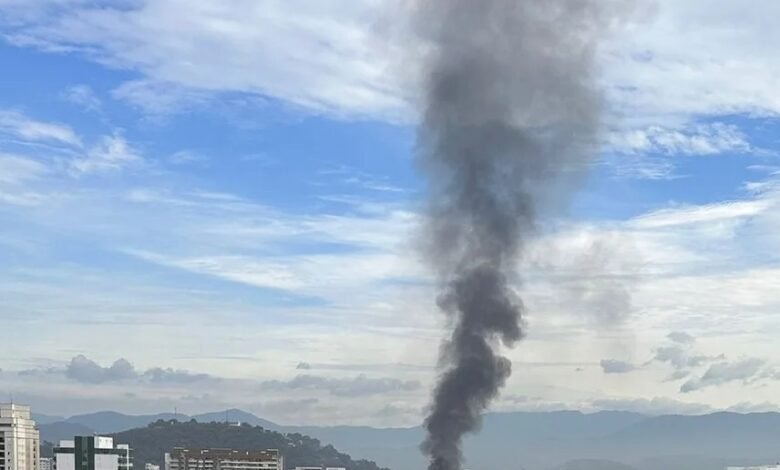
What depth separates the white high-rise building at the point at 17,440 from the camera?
172000 millimetres

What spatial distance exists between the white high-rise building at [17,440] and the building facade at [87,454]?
429 cm

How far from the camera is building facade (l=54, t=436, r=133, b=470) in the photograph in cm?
17375

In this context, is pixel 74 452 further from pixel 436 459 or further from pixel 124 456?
pixel 436 459

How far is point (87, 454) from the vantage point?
176 meters

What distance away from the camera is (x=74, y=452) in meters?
175

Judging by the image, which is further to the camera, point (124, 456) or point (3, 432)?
point (124, 456)

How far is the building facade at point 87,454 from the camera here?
173750 millimetres

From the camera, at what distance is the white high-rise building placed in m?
172

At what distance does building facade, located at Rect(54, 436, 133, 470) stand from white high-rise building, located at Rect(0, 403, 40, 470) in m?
4.29

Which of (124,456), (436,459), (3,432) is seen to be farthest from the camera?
(124,456)

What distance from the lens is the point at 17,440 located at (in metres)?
175

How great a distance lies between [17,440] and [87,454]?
9.80 m

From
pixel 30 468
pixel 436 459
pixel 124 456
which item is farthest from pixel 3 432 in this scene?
pixel 436 459

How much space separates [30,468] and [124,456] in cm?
1392
